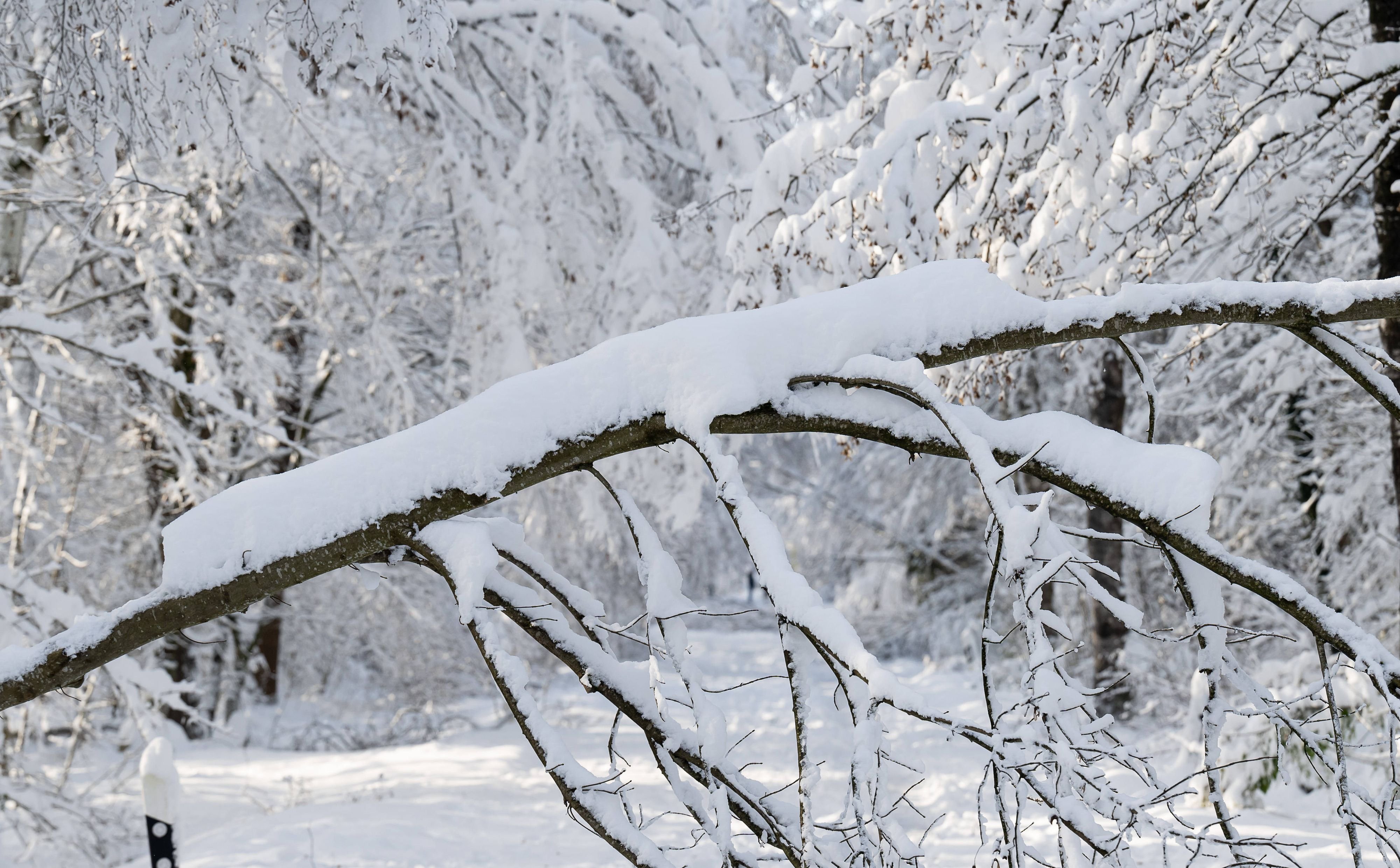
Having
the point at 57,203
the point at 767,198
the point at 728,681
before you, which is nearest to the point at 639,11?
the point at 767,198

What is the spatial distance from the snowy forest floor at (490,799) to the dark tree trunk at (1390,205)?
1.97 m

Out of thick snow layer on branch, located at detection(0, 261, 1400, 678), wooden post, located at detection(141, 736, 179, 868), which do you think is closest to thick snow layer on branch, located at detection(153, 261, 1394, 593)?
thick snow layer on branch, located at detection(0, 261, 1400, 678)

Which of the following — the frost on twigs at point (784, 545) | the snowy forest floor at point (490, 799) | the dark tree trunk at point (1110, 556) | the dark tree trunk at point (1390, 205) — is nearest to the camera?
the frost on twigs at point (784, 545)

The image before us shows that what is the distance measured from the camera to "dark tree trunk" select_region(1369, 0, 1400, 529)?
4.13 m

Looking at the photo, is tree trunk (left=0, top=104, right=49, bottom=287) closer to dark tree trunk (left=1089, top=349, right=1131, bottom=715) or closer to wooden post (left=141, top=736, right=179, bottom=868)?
wooden post (left=141, top=736, right=179, bottom=868)

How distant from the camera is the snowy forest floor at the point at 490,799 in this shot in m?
5.69

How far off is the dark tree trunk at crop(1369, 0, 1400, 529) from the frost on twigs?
2.77 metres

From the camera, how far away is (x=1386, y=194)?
418cm

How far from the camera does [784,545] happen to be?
188cm

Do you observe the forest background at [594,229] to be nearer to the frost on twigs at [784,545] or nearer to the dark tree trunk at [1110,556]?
the dark tree trunk at [1110,556]

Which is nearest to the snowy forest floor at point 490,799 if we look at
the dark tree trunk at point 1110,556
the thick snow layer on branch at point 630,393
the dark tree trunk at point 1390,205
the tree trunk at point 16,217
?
the dark tree trunk at point 1110,556

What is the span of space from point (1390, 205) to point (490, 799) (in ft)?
21.9

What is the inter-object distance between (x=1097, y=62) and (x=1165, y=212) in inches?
24.3

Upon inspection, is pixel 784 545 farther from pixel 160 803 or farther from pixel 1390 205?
pixel 1390 205
